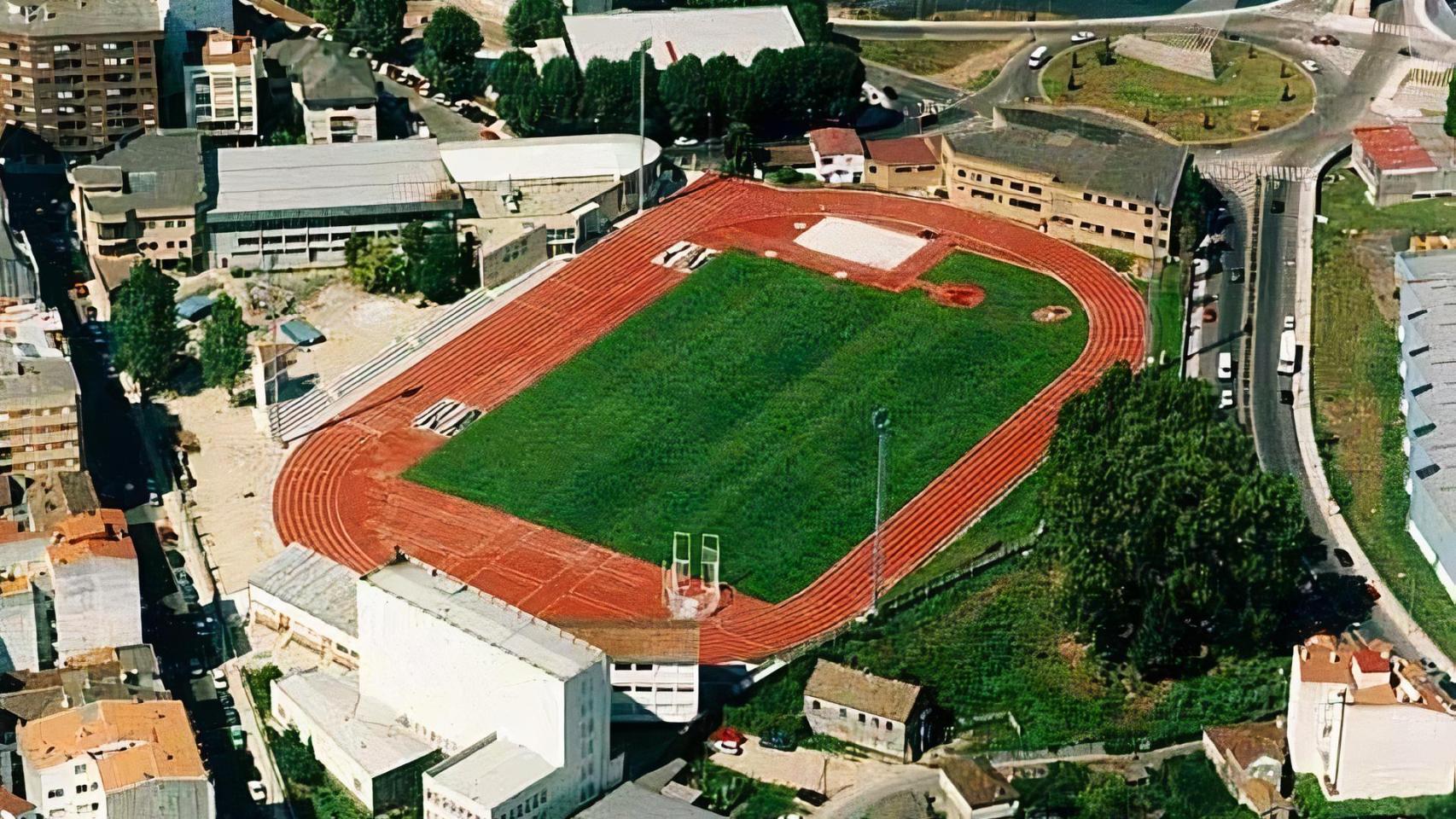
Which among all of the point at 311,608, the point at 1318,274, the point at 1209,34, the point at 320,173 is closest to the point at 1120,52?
the point at 1209,34

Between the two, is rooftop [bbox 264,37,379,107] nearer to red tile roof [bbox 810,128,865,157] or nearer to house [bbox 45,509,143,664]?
red tile roof [bbox 810,128,865,157]

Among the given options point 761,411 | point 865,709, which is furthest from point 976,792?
point 761,411

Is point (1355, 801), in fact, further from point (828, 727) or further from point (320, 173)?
point (320, 173)

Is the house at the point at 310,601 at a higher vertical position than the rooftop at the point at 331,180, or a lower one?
lower

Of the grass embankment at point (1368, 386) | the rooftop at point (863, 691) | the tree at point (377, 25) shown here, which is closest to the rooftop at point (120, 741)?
the rooftop at point (863, 691)

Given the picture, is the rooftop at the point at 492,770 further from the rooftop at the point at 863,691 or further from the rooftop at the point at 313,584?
the rooftop at the point at 863,691

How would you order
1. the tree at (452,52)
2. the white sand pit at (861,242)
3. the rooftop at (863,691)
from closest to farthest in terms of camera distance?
1. the rooftop at (863,691)
2. the white sand pit at (861,242)
3. the tree at (452,52)
